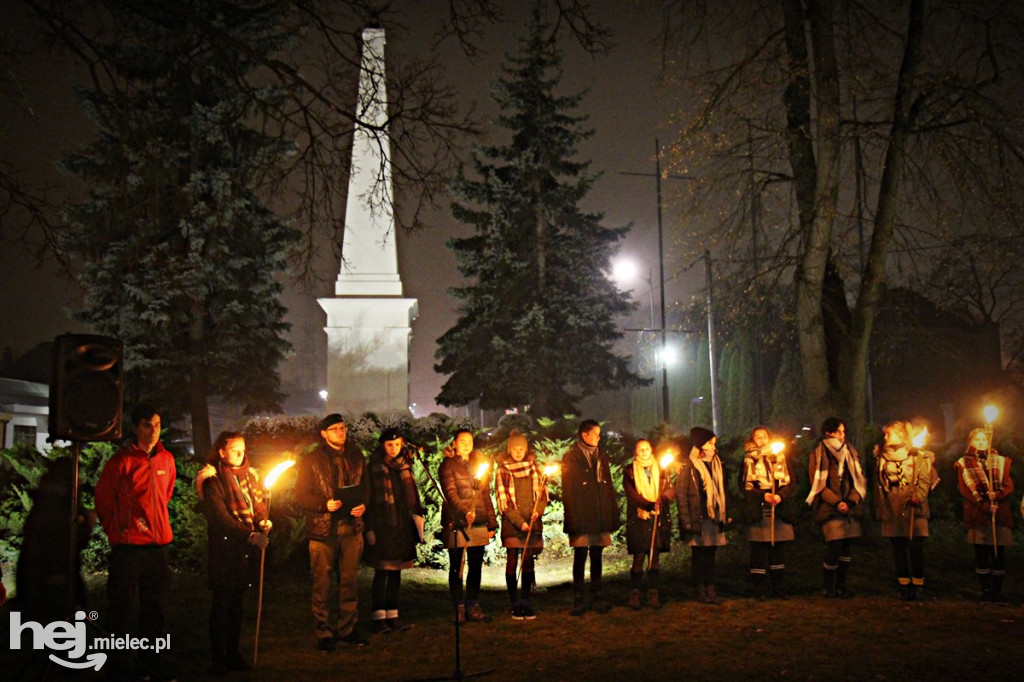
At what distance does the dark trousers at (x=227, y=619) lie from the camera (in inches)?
268

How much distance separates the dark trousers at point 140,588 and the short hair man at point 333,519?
1352 mm

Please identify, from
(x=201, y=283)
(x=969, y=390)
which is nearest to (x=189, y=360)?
(x=201, y=283)

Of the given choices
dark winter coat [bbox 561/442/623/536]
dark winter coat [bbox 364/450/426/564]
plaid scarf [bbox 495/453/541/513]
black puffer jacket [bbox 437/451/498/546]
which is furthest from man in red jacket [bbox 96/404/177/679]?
dark winter coat [bbox 561/442/623/536]

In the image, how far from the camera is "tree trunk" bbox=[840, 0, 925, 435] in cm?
1236

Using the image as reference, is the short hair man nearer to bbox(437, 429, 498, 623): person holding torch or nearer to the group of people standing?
the group of people standing

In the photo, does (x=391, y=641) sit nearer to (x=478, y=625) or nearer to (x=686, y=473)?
(x=478, y=625)

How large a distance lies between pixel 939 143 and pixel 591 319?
14.9 m

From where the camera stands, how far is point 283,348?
23016 millimetres

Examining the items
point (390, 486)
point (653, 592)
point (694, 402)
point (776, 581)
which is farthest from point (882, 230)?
point (694, 402)

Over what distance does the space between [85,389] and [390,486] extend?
2.95 m

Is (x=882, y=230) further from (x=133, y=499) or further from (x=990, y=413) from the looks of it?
(x=133, y=499)

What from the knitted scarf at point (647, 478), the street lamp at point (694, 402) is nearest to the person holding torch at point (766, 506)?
the knitted scarf at point (647, 478)

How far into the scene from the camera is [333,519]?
7.66 m

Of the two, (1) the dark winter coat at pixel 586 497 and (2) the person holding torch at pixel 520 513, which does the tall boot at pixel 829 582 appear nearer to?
(1) the dark winter coat at pixel 586 497
